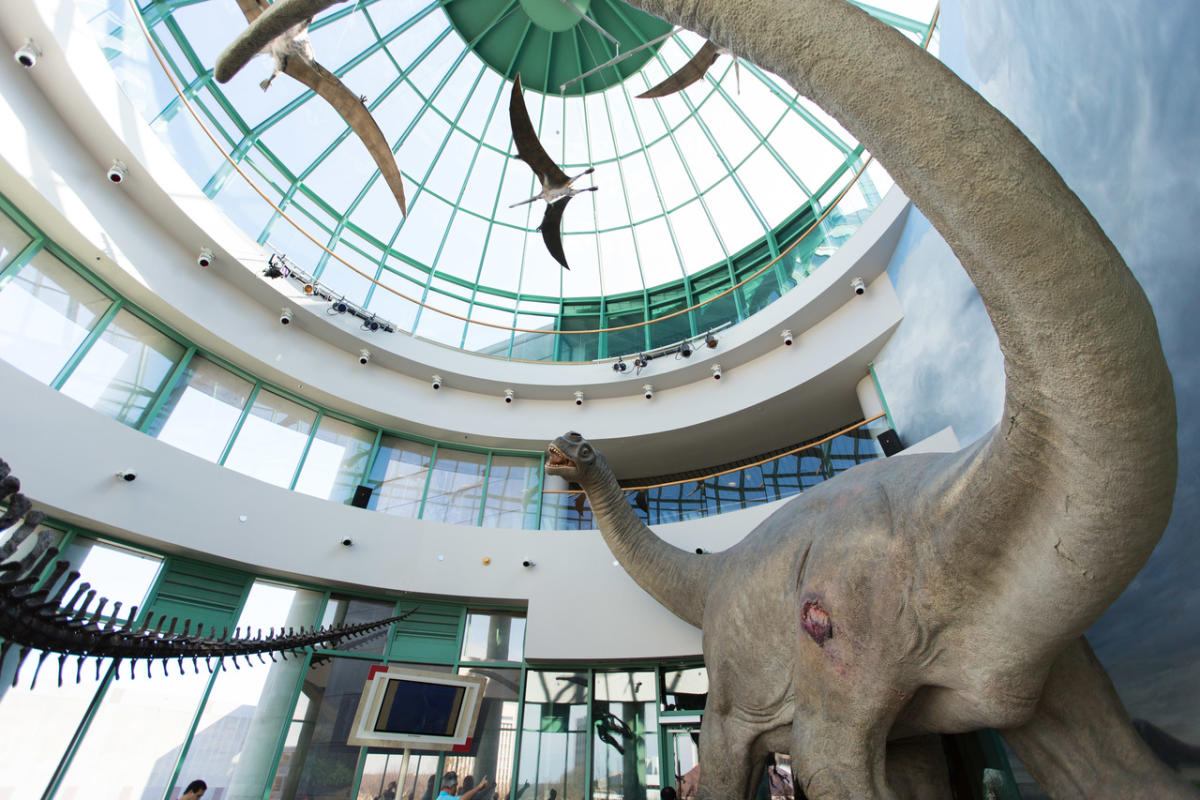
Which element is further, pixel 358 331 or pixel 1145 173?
pixel 358 331

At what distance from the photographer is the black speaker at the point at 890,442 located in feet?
27.8

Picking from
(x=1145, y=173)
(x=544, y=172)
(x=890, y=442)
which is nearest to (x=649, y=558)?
(x=890, y=442)

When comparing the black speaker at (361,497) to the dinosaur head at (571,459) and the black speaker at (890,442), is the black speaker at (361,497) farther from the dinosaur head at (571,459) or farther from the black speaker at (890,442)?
the black speaker at (890,442)

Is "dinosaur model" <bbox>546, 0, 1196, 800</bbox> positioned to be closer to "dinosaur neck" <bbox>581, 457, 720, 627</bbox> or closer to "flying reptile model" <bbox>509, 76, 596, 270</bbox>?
"dinosaur neck" <bbox>581, 457, 720, 627</bbox>

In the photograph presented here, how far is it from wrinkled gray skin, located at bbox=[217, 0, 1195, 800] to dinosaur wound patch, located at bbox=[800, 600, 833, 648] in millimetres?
14

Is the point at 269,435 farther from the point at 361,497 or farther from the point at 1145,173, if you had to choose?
the point at 1145,173

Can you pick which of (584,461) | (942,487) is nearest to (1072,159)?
(942,487)

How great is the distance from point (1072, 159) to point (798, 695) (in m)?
4.96

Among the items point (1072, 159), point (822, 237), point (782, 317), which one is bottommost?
point (1072, 159)

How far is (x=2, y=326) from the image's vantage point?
7.22 metres

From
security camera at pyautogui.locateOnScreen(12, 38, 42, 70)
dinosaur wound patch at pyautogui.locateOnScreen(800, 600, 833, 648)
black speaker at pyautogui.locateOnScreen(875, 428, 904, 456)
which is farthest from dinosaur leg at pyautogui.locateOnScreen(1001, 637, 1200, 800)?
security camera at pyautogui.locateOnScreen(12, 38, 42, 70)

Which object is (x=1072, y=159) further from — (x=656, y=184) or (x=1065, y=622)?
(x=656, y=184)

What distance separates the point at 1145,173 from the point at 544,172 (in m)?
8.56

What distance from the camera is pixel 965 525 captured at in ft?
10.2
